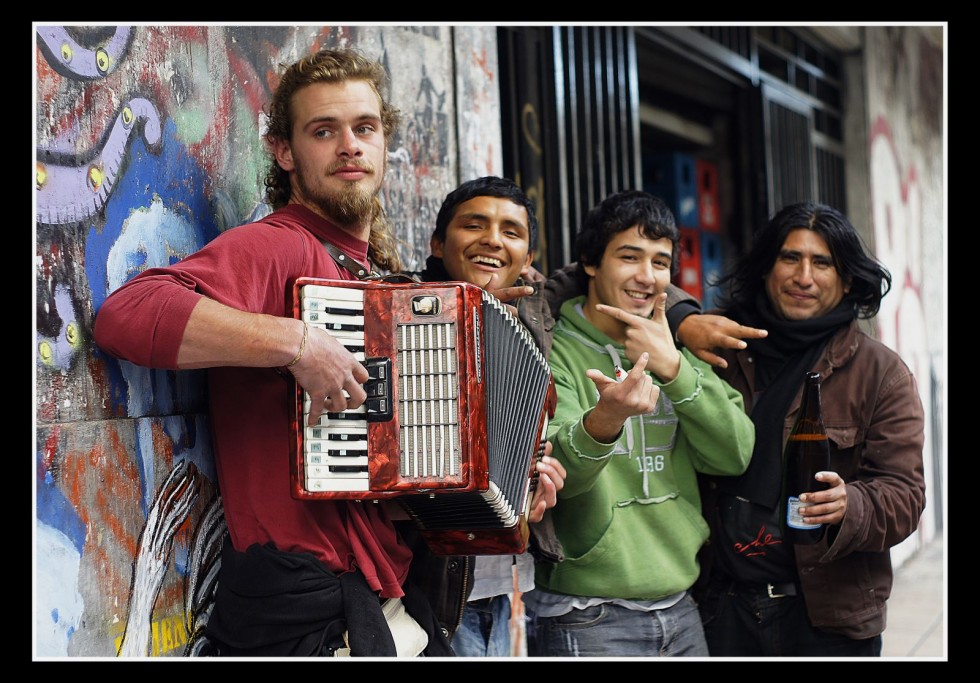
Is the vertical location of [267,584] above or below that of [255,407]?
below

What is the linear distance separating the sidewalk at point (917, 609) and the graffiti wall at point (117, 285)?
401 centimetres

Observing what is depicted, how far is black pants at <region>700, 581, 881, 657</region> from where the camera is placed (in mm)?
2686

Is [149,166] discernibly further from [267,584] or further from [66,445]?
[267,584]

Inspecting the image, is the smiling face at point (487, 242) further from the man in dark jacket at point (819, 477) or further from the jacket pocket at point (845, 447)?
the jacket pocket at point (845, 447)

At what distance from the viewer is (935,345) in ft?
29.1

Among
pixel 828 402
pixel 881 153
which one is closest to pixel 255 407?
pixel 828 402

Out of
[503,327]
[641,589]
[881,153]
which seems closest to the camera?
[503,327]

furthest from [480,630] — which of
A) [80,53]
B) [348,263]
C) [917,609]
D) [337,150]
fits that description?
[917,609]

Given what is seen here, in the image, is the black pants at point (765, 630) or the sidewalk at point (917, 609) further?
the sidewalk at point (917, 609)

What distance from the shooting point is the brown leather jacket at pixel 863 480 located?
262 centimetres

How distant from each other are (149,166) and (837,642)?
217 centimetres

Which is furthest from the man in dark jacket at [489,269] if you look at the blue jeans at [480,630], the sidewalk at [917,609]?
the sidewalk at [917,609]

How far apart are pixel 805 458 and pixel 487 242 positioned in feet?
3.44

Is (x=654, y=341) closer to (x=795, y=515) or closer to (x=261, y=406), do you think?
(x=795, y=515)
